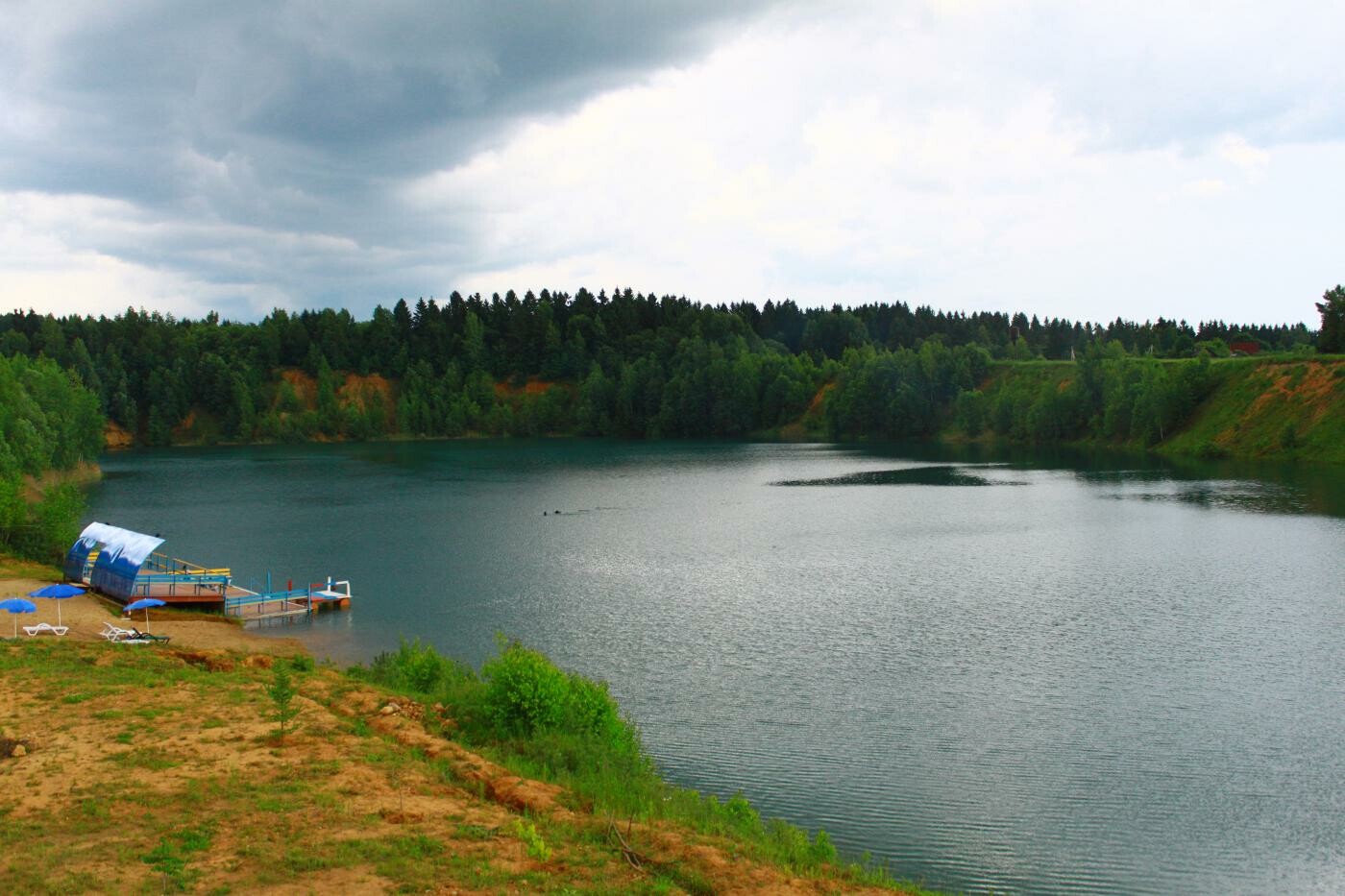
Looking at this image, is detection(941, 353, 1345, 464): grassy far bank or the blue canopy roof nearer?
the blue canopy roof

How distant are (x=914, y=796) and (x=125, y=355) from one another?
209 meters

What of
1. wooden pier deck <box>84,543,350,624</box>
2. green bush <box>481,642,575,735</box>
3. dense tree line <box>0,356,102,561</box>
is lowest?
wooden pier deck <box>84,543,350,624</box>

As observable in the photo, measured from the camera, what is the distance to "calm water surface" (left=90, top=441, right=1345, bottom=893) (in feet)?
65.4

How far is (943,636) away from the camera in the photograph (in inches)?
1372

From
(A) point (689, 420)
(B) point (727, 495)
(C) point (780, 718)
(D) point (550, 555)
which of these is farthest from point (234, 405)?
(C) point (780, 718)

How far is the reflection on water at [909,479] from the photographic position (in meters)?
88.4

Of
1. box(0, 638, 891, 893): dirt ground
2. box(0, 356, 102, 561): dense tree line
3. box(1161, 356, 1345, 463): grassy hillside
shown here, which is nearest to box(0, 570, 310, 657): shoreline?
box(0, 356, 102, 561): dense tree line

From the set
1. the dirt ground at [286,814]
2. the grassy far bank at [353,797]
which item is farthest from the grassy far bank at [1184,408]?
the dirt ground at [286,814]

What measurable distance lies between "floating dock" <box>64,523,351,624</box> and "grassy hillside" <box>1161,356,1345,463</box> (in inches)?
3632

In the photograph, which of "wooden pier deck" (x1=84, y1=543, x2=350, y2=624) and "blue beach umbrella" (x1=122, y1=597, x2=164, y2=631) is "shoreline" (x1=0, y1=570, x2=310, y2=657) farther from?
"wooden pier deck" (x1=84, y1=543, x2=350, y2=624)

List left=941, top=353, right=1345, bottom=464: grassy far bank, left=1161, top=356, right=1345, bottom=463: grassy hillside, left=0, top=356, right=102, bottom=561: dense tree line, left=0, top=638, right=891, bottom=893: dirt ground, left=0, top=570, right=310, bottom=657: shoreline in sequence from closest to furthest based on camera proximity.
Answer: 1. left=0, top=638, right=891, bottom=893: dirt ground
2. left=0, top=570, right=310, bottom=657: shoreline
3. left=0, top=356, right=102, bottom=561: dense tree line
4. left=1161, top=356, right=1345, bottom=463: grassy hillside
5. left=941, top=353, right=1345, bottom=464: grassy far bank

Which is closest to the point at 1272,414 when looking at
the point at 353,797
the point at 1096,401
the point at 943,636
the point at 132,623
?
A: the point at 1096,401

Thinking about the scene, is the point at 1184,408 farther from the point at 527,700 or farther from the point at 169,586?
the point at 527,700

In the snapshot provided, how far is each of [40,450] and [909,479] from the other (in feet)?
243
